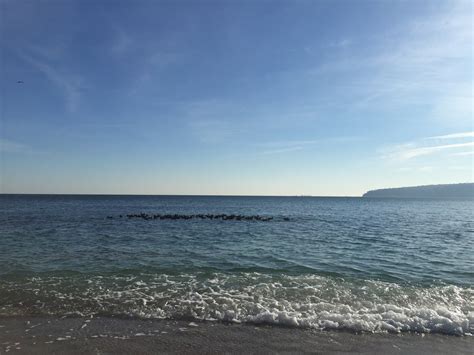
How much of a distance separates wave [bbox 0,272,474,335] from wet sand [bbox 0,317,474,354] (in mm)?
527

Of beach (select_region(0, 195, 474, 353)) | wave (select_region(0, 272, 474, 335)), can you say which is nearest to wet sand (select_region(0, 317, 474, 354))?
beach (select_region(0, 195, 474, 353))

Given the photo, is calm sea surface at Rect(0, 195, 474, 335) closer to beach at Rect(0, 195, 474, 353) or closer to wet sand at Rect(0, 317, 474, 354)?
beach at Rect(0, 195, 474, 353)

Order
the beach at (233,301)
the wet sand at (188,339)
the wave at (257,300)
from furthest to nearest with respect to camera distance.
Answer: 1. the wave at (257,300)
2. the beach at (233,301)
3. the wet sand at (188,339)

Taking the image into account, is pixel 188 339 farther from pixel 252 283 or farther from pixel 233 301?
pixel 252 283

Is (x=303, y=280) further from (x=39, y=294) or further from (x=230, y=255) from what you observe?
(x=39, y=294)

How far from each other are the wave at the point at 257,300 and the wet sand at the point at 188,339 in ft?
1.73

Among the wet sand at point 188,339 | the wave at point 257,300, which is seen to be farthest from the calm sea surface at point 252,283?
the wet sand at point 188,339

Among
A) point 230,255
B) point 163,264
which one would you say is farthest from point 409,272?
point 163,264

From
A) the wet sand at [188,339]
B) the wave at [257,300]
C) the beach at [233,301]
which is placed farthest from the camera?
the wave at [257,300]

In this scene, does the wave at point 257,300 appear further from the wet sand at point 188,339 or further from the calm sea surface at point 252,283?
the wet sand at point 188,339

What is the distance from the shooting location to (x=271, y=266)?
16.9m

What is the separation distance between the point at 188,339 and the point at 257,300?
3.58 m

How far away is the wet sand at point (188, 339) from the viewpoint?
25.6 ft

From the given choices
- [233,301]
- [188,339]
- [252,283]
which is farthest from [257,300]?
[188,339]
